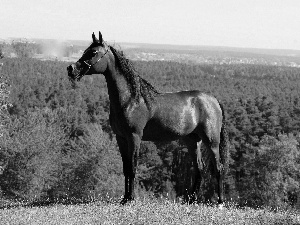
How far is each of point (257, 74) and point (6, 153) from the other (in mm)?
158737

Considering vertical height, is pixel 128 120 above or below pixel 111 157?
above

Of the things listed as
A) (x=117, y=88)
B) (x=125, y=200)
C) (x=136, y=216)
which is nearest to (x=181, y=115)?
(x=117, y=88)

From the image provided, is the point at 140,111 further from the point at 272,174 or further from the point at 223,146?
the point at 272,174

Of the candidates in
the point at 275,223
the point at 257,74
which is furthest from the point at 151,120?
the point at 257,74

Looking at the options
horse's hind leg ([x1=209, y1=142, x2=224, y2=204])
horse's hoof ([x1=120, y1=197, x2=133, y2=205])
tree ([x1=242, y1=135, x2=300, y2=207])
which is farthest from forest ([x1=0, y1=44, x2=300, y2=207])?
horse's hoof ([x1=120, y1=197, x2=133, y2=205])

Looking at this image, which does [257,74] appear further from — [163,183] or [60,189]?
[60,189]

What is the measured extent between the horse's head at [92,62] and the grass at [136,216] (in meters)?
2.92

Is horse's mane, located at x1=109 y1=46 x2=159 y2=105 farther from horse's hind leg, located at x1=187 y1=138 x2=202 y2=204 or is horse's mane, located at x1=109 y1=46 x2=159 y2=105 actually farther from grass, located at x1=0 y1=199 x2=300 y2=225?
grass, located at x1=0 y1=199 x2=300 y2=225

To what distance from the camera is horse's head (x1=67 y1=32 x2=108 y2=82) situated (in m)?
10.1

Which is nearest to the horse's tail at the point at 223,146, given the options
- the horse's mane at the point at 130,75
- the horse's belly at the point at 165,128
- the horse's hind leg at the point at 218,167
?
the horse's hind leg at the point at 218,167

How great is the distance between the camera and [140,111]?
10.4m

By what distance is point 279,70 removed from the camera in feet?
642

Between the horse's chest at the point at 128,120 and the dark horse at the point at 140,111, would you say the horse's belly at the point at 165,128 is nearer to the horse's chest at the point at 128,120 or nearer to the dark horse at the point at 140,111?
the dark horse at the point at 140,111

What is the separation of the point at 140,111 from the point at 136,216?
2.56m
